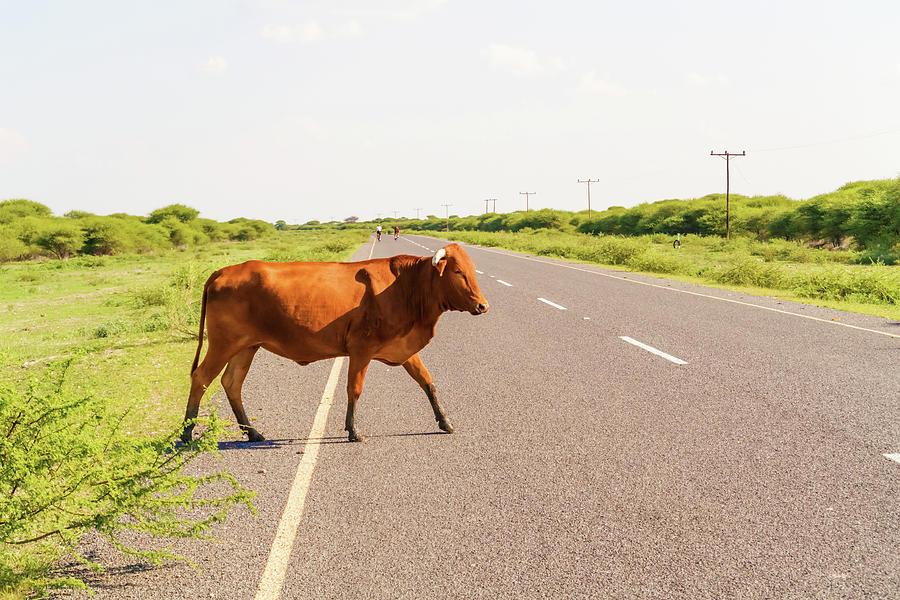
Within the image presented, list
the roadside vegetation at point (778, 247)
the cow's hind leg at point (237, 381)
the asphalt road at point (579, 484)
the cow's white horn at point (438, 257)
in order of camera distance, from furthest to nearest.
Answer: the roadside vegetation at point (778, 247), the cow's hind leg at point (237, 381), the cow's white horn at point (438, 257), the asphalt road at point (579, 484)

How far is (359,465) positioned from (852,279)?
58.2ft

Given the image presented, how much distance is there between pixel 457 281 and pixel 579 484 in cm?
170

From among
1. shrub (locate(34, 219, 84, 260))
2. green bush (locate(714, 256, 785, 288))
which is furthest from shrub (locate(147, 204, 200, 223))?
green bush (locate(714, 256, 785, 288))

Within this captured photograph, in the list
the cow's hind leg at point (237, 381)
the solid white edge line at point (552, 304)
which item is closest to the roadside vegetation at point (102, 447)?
the cow's hind leg at point (237, 381)

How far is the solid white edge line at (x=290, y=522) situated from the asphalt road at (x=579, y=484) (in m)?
0.03

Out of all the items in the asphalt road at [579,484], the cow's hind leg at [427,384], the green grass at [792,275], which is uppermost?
the cow's hind leg at [427,384]

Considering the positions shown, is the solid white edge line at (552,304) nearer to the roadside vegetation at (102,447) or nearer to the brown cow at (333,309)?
the roadside vegetation at (102,447)

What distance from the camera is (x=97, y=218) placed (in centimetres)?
5625

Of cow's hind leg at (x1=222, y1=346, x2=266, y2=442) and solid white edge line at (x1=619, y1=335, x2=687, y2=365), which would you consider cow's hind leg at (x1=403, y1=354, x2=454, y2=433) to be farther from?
solid white edge line at (x1=619, y1=335, x2=687, y2=365)

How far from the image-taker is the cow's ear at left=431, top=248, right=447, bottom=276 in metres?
4.80

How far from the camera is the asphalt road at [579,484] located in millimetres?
3053

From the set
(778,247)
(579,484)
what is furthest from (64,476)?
(778,247)

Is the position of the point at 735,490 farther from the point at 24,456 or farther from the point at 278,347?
the point at 24,456

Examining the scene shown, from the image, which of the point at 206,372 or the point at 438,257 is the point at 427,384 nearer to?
→ the point at 438,257
